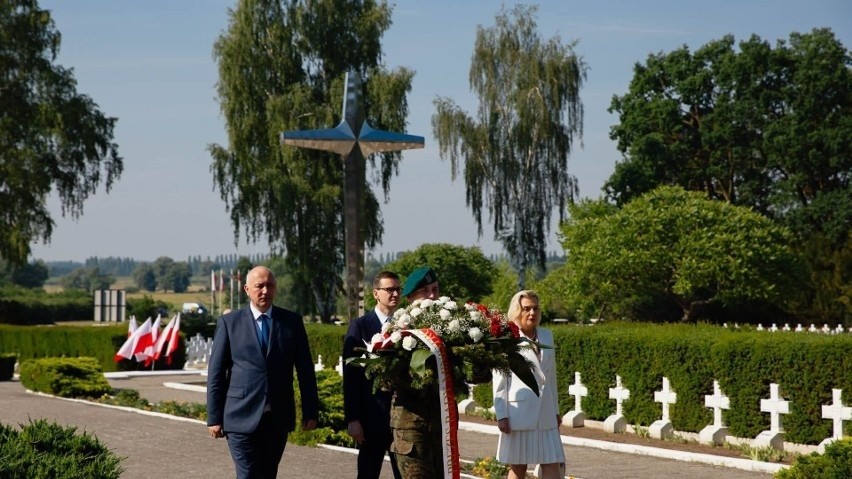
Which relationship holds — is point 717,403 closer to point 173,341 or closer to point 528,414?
point 528,414

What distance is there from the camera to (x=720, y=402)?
14.3m

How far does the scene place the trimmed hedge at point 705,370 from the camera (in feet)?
43.1

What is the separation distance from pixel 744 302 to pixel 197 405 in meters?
36.4

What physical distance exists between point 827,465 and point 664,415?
7.61m

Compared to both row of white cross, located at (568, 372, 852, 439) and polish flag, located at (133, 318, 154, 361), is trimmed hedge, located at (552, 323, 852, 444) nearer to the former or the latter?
row of white cross, located at (568, 372, 852, 439)

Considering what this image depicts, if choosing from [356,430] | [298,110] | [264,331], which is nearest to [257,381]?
[264,331]

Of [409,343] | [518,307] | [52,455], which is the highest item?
[518,307]

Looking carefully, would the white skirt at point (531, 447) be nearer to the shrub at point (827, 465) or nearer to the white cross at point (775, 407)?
the shrub at point (827, 465)

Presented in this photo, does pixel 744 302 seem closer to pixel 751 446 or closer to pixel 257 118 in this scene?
pixel 257 118

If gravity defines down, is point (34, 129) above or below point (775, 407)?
above

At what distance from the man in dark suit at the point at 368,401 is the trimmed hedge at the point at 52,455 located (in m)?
1.44

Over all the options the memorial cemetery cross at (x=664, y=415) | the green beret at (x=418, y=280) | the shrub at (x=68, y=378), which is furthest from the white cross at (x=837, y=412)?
the shrub at (x=68, y=378)

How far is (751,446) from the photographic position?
1361cm

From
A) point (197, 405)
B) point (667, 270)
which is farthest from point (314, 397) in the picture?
point (667, 270)
